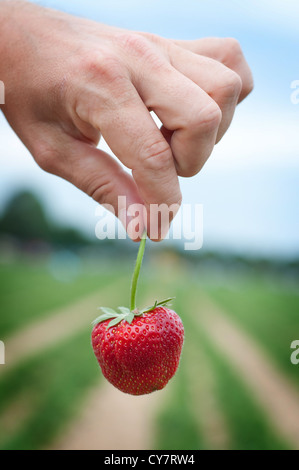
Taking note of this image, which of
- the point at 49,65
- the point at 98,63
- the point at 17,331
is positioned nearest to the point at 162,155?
the point at 98,63

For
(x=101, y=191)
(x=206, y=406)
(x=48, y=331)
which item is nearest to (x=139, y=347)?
(x=101, y=191)

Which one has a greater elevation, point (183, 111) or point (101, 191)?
point (183, 111)

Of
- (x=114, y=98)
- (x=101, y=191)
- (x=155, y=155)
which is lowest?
(x=101, y=191)

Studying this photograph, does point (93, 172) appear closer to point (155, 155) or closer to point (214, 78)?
point (155, 155)

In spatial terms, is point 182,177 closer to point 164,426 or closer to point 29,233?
point 164,426

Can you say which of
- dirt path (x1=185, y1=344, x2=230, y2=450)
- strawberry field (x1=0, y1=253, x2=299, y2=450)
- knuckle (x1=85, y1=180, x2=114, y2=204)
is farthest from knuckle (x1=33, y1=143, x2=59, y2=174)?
dirt path (x1=185, y1=344, x2=230, y2=450)

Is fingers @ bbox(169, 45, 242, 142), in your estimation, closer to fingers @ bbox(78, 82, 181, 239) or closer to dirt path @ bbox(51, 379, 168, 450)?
fingers @ bbox(78, 82, 181, 239)
